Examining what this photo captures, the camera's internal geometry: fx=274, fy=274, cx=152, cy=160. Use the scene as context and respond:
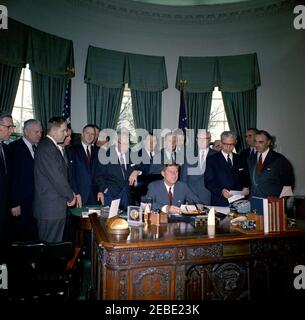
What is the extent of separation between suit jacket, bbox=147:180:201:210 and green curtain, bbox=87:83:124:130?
3.46 metres

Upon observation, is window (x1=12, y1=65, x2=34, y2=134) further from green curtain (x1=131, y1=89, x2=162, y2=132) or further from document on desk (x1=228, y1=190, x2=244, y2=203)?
document on desk (x1=228, y1=190, x2=244, y2=203)

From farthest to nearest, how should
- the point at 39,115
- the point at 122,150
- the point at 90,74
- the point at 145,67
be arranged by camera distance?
the point at 145,67
the point at 90,74
the point at 39,115
the point at 122,150

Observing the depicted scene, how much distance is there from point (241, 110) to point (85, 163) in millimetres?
4250

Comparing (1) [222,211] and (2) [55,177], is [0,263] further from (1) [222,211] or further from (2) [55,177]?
(1) [222,211]

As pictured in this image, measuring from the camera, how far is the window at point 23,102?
210 inches

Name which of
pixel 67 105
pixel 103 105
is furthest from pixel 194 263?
pixel 103 105

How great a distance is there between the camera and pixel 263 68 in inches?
267

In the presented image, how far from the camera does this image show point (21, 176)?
3.63 meters

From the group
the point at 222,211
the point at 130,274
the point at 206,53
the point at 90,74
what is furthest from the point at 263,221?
the point at 206,53

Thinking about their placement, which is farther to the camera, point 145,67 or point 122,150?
point 145,67

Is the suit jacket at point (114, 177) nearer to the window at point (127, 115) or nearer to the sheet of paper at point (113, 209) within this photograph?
the sheet of paper at point (113, 209)

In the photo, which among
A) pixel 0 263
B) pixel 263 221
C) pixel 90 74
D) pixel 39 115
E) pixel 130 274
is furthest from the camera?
pixel 90 74

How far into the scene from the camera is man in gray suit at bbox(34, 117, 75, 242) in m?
3.15
